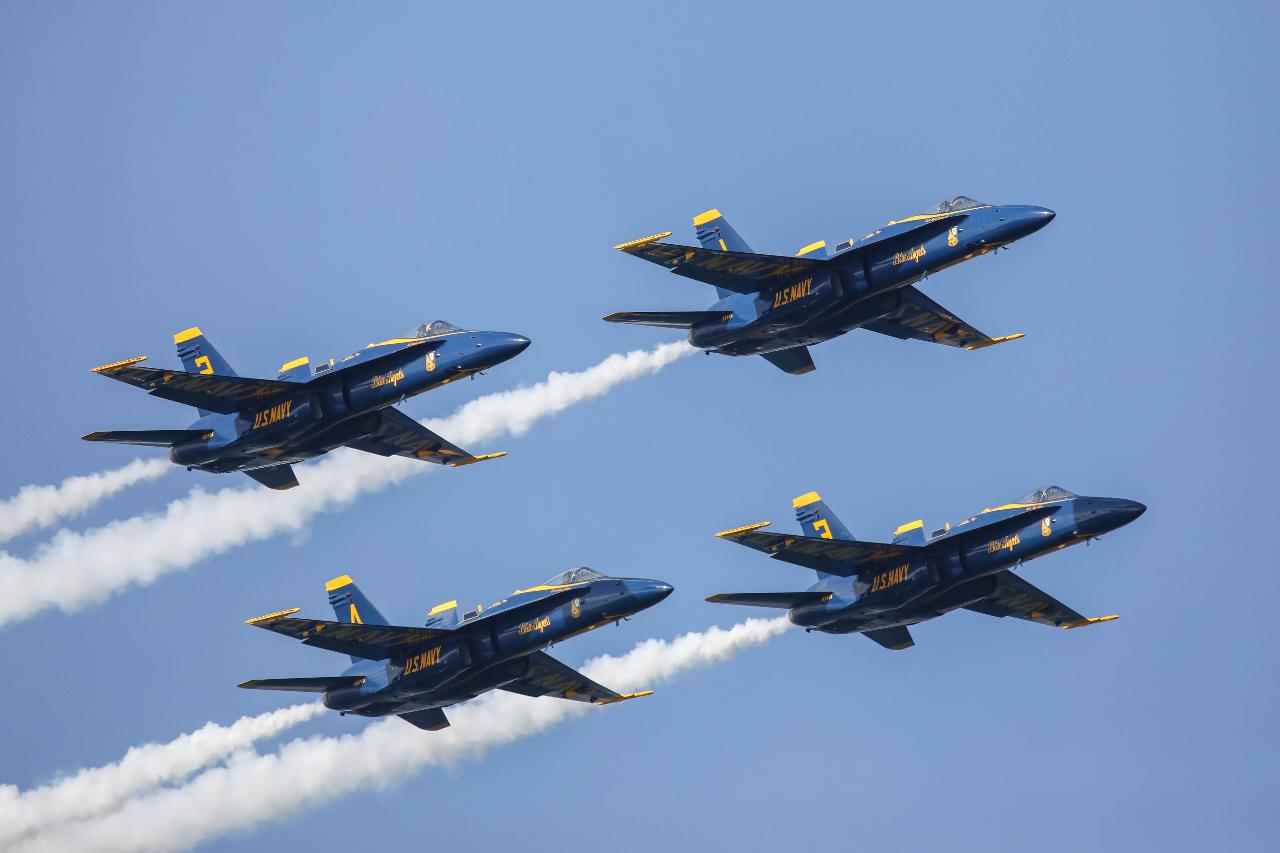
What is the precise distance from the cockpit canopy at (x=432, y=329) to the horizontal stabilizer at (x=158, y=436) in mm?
8546

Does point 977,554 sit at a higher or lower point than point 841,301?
lower

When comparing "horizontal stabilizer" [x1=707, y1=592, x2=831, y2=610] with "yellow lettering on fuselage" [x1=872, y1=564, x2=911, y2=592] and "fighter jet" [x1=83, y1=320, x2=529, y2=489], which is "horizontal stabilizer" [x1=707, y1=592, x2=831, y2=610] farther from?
"fighter jet" [x1=83, y1=320, x2=529, y2=489]

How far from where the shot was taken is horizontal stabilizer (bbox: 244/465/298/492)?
95.9 m

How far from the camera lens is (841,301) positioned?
300ft

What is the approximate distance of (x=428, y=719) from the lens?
95.2 metres

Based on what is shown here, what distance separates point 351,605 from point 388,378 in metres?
8.64

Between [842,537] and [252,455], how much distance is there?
21.9 metres

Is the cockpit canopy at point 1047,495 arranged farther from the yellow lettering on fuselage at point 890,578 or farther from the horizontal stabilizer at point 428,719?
the horizontal stabilizer at point 428,719

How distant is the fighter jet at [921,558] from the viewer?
89688 millimetres

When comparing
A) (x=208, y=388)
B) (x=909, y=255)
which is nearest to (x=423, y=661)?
(x=208, y=388)

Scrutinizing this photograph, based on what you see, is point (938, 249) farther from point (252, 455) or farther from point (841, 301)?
point (252, 455)

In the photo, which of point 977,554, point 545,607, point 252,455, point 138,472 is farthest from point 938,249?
point 138,472

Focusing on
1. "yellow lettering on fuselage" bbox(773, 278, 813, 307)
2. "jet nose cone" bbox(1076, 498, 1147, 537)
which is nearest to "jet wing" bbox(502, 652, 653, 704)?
"yellow lettering on fuselage" bbox(773, 278, 813, 307)

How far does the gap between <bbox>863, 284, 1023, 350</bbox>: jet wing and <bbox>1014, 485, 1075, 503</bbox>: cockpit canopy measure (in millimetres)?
7703
